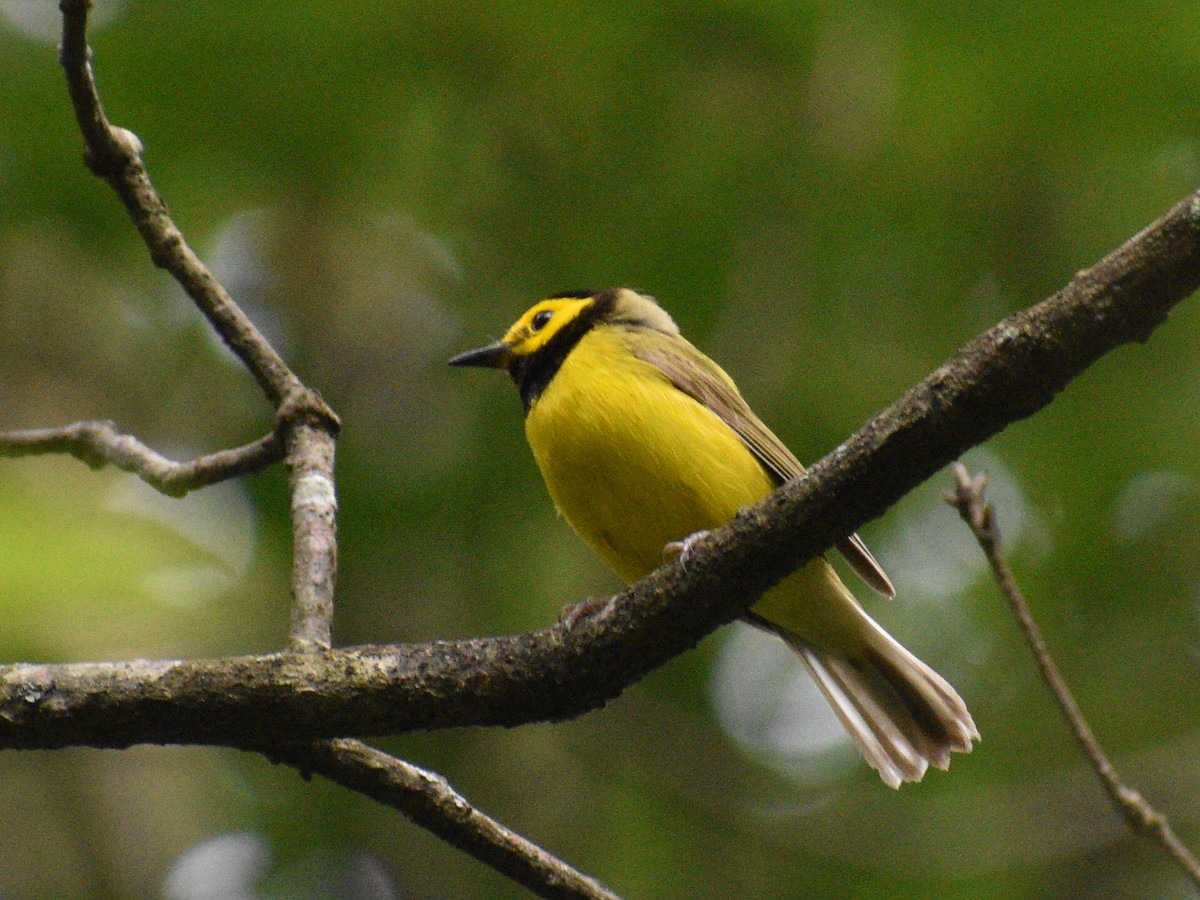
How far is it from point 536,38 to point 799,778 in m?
3.80

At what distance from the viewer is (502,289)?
7.23m

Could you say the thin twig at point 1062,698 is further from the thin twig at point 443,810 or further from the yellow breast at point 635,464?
the thin twig at point 443,810

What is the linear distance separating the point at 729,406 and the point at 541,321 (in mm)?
1158

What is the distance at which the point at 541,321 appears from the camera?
578cm

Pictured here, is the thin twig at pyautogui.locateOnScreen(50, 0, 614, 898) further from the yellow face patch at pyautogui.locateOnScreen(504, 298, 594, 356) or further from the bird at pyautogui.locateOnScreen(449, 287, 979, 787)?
the yellow face patch at pyautogui.locateOnScreen(504, 298, 594, 356)

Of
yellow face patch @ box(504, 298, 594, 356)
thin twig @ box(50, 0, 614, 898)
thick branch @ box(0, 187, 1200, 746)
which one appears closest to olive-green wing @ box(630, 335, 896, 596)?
yellow face patch @ box(504, 298, 594, 356)

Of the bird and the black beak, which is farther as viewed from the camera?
the black beak

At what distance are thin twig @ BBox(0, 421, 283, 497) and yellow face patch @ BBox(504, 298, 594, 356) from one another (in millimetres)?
1880

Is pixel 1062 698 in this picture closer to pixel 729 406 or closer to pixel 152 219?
pixel 729 406

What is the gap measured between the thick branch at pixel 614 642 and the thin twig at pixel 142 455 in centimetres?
103

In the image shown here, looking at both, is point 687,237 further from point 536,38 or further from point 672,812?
point 672,812

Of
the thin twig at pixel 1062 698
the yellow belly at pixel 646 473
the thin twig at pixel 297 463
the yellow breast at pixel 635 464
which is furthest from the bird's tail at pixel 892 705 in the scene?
the thin twig at pixel 297 463

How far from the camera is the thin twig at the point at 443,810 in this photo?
116 inches

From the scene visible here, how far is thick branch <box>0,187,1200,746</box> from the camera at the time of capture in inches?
95.6
